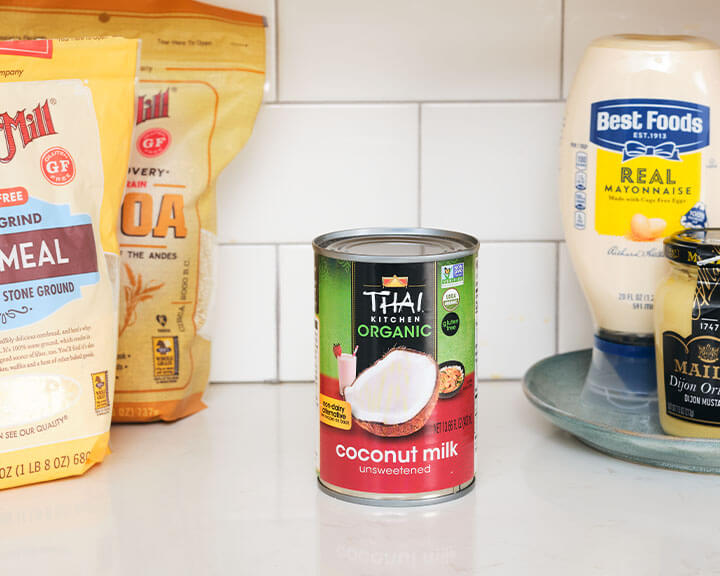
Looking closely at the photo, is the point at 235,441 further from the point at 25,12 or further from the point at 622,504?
the point at 25,12

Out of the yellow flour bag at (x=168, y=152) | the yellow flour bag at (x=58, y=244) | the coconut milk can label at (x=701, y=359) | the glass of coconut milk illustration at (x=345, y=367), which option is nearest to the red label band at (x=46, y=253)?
the yellow flour bag at (x=58, y=244)

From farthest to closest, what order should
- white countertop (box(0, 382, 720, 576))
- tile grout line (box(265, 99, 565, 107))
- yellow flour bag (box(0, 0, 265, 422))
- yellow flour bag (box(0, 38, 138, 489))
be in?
tile grout line (box(265, 99, 565, 107))
yellow flour bag (box(0, 0, 265, 422))
yellow flour bag (box(0, 38, 138, 489))
white countertop (box(0, 382, 720, 576))

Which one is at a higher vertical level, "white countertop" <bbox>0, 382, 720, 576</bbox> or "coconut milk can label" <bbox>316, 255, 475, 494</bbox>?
"coconut milk can label" <bbox>316, 255, 475, 494</bbox>

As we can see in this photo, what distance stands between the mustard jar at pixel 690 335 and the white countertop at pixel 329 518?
54 millimetres

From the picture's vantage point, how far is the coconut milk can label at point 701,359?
76 cm

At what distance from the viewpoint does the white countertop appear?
651mm

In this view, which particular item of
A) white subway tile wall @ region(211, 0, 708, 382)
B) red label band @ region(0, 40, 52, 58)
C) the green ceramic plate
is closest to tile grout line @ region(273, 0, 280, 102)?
white subway tile wall @ region(211, 0, 708, 382)

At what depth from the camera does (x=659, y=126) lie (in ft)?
2.73

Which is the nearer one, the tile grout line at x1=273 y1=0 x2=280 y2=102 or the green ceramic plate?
the green ceramic plate

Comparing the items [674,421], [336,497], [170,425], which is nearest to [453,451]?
[336,497]

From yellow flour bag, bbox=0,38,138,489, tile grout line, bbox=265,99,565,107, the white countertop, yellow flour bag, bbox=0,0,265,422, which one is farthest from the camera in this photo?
tile grout line, bbox=265,99,565,107

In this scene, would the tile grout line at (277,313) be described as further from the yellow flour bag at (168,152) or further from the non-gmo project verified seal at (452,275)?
the non-gmo project verified seal at (452,275)

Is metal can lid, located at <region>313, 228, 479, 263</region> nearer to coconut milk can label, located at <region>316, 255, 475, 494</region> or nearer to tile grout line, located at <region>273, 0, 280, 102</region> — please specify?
coconut milk can label, located at <region>316, 255, 475, 494</region>

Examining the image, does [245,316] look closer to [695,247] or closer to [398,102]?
[398,102]
